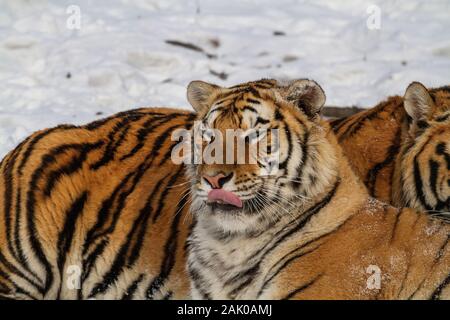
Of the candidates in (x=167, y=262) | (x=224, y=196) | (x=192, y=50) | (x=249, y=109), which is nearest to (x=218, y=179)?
(x=224, y=196)

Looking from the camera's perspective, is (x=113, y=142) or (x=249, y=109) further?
(x=113, y=142)

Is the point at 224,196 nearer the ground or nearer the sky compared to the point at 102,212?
nearer the sky

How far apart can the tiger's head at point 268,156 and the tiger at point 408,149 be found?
80 centimetres

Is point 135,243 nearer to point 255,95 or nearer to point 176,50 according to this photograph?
point 255,95

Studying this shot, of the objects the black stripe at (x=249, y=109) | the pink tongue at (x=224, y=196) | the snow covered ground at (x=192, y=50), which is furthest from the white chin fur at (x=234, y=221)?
the snow covered ground at (x=192, y=50)

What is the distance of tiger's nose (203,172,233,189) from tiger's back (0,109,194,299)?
707mm

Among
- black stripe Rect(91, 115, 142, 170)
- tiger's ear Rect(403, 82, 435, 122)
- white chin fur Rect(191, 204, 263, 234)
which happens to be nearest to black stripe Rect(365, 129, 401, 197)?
tiger's ear Rect(403, 82, 435, 122)

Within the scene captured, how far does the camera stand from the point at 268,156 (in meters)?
3.34

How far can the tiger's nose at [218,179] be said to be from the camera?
3.23 meters

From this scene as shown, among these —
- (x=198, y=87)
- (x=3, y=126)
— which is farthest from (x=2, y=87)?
(x=198, y=87)

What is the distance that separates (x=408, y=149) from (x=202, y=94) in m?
1.11

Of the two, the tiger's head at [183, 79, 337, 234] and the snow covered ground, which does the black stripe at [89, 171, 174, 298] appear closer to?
the tiger's head at [183, 79, 337, 234]

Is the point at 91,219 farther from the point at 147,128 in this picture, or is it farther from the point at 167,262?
the point at 147,128

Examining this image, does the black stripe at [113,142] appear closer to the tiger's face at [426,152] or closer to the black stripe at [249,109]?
the black stripe at [249,109]
